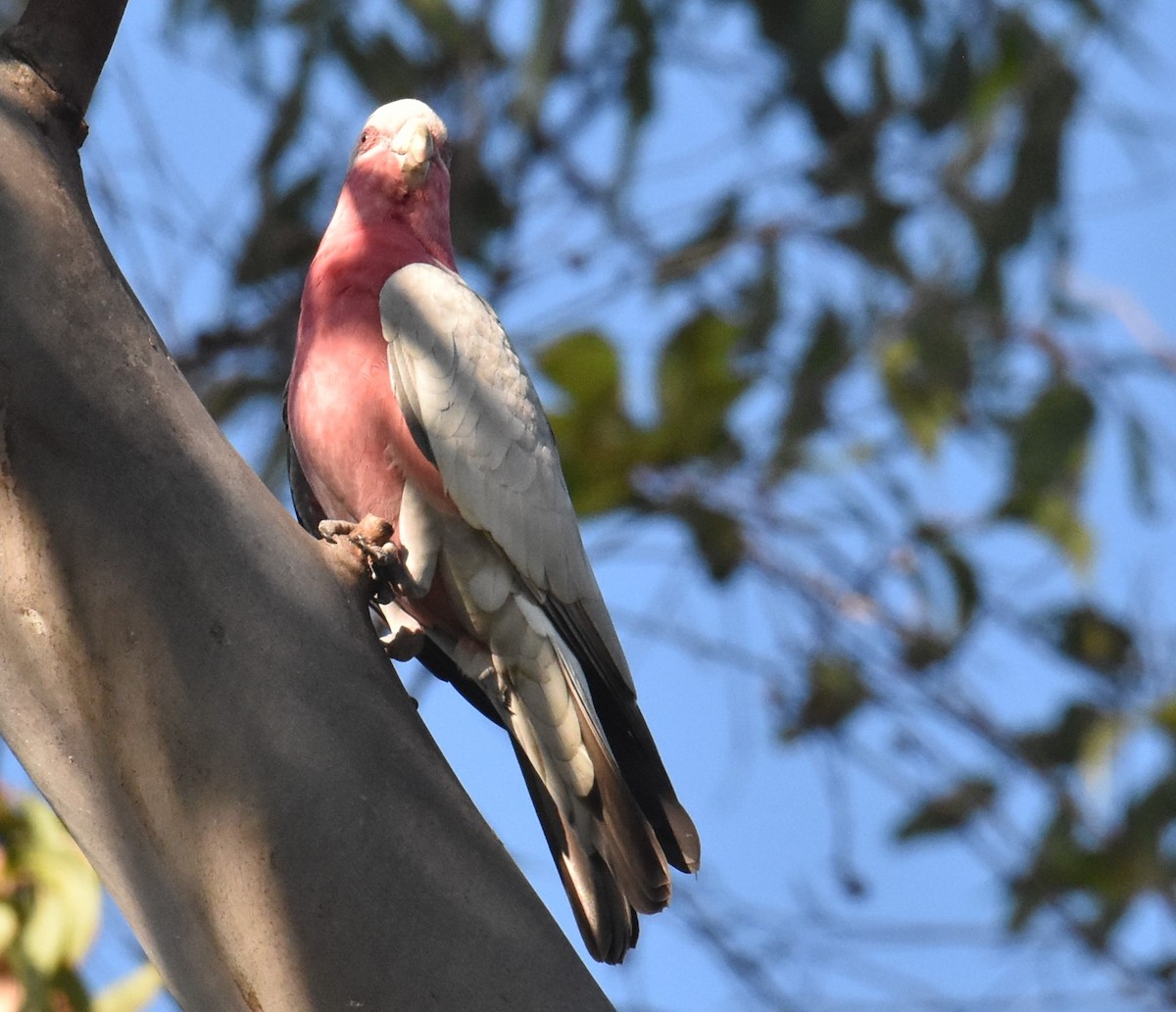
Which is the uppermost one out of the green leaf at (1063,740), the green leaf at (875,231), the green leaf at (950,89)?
the green leaf at (950,89)

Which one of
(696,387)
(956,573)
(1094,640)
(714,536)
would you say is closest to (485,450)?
(696,387)

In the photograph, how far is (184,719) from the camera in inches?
69.5

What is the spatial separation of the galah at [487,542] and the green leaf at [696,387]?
164 cm

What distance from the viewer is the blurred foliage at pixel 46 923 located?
269 cm

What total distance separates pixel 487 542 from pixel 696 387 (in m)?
1.89

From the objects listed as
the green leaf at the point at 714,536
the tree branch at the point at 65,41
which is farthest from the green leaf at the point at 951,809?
the tree branch at the point at 65,41

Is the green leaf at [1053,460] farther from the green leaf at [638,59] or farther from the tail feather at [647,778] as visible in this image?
the tail feather at [647,778]

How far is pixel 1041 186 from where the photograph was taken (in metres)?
5.43

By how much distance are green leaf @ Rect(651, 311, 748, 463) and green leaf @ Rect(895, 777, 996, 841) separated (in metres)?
1.82

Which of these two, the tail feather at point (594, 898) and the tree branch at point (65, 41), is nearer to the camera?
the tree branch at point (65, 41)

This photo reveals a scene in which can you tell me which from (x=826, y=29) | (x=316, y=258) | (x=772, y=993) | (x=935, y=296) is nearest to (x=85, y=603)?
(x=316, y=258)

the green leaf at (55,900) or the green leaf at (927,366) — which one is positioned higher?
the green leaf at (927,366)

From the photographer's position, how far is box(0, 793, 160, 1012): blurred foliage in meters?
2.69

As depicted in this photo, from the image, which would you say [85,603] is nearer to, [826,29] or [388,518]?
[388,518]
